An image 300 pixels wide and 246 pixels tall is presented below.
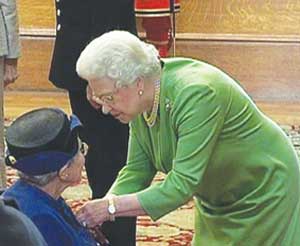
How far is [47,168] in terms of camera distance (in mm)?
2355

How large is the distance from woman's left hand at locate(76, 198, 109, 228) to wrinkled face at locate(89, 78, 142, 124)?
26 cm

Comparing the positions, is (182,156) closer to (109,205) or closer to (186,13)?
(109,205)

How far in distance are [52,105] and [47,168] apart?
5577 mm

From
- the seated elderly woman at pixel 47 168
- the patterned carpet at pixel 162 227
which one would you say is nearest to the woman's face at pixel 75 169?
the seated elderly woman at pixel 47 168

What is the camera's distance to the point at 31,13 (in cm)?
859

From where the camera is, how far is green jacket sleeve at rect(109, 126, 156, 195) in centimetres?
273

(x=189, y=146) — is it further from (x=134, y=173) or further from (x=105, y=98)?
(x=134, y=173)

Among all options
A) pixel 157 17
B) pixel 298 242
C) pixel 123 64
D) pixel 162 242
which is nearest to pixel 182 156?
pixel 123 64

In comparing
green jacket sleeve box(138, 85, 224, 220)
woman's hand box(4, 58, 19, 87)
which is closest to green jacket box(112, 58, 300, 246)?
green jacket sleeve box(138, 85, 224, 220)

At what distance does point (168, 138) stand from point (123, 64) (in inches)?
12.8

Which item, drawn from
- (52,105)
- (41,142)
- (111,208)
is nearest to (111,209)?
(111,208)

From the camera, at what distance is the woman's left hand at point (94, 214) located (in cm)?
243

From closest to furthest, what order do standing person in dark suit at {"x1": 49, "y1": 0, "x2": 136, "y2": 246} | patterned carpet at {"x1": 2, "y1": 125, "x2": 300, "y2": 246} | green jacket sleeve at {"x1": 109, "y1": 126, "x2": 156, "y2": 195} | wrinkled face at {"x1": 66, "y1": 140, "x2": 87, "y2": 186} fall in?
wrinkled face at {"x1": 66, "y1": 140, "x2": 87, "y2": 186}
green jacket sleeve at {"x1": 109, "y1": 126, "x2": 156, "y2": 195}
standing person in dark suit at {"x1": 49, "y1": 0, "x2": 136, "y2": 246}
patterned carpet at {"x1": 2, "y1": 125, "x2": 300, "y2": 246}

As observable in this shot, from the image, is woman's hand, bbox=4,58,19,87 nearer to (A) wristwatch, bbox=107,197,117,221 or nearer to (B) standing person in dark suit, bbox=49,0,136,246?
(B) standing person in dark suit, bbox=49,0,136,246
